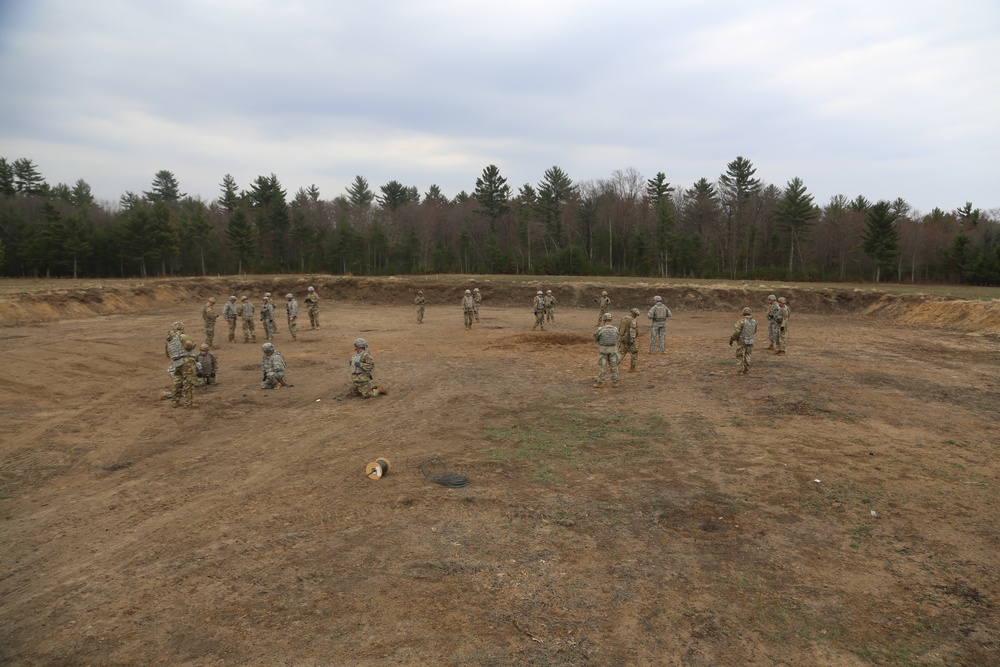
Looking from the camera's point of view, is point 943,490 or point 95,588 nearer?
point 95,588

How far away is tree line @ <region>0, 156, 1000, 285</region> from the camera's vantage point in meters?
53.6

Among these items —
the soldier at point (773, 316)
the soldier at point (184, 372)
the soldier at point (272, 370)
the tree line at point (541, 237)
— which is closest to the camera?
the soldier at point (184, 372)

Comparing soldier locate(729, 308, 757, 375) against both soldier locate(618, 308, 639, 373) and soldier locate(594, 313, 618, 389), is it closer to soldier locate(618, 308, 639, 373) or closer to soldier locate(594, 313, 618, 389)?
soldier locate(618, 308, 639, 373)

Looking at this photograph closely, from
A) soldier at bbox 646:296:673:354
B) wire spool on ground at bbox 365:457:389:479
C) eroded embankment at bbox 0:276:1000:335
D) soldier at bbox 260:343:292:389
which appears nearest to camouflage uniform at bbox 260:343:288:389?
soldier at bbox 260:343:292:389

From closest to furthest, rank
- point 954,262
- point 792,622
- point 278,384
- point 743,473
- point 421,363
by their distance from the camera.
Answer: point 792,622 < point 743,473 < point 278,384 < point 421,363 < point 954,262

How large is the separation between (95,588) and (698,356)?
59.4 feet

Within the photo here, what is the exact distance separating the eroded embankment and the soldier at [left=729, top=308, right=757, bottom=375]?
15.4 meters

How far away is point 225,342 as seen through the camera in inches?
962

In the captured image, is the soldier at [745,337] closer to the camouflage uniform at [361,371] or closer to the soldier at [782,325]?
the soldier at [782,325]

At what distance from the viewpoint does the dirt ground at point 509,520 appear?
19.1 ft

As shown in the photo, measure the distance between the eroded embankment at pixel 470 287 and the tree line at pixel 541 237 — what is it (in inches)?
634

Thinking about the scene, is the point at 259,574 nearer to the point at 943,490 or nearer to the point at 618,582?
the point at 618,582

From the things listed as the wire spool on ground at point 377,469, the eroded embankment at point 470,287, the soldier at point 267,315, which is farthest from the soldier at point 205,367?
the eroded embankment at point 470,287

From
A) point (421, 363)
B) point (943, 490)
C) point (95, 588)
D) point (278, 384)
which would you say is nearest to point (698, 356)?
point (421, 363)
